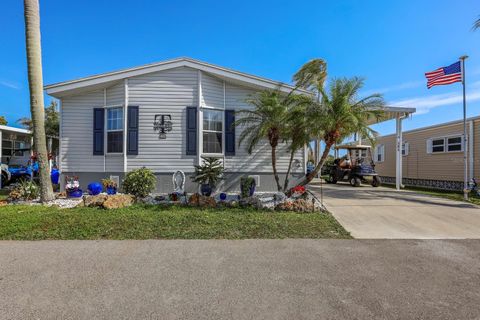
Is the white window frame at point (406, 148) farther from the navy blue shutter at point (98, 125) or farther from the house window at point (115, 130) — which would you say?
the navy blue shutter at point (98, 125)

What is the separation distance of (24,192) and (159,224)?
212 inches

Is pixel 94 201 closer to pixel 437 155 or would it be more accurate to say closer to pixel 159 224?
pixel 159 224

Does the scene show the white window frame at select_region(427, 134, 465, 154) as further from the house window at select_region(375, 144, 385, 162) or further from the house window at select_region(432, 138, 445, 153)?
the house window at select_region(375, 144, 385, 162)

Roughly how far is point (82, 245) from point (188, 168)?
17.3 ft

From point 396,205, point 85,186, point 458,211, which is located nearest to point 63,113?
point 85,186

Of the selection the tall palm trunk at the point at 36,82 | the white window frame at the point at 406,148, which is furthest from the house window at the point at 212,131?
the white window frame at the point at 406,148

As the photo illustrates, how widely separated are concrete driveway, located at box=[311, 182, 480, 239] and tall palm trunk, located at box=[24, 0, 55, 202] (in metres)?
8.18

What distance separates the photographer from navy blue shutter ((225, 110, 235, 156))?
9.93m

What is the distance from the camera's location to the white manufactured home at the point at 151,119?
31.1 ft

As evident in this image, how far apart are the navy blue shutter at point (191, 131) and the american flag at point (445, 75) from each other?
9473 mm

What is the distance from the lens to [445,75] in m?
10.2

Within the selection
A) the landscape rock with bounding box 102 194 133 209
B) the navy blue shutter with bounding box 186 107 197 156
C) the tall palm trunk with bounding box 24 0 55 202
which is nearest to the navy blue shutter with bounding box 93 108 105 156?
the tall palm trunk with bounding box 24 0 55 202

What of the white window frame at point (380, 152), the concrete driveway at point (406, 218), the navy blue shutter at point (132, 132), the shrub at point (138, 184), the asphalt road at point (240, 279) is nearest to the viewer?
the asphalt road at point (240, 279)

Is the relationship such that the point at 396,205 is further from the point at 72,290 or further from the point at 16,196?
the point at 16,196
